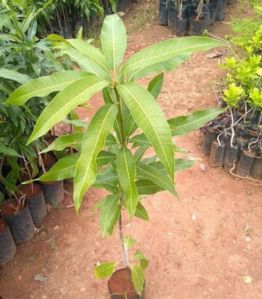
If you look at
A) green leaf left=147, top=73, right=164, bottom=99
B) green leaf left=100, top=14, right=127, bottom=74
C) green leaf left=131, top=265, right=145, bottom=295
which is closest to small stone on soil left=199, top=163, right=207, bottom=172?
green leaf left=131, top=265, right=145, bottom=295

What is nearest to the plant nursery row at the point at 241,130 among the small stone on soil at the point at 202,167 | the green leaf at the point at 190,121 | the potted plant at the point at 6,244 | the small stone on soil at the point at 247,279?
the small stone on soil at the point at 202,167

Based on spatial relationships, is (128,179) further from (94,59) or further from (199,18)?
(199,18)

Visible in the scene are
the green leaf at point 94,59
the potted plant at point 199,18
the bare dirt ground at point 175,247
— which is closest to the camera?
the green leaf at point 94,59

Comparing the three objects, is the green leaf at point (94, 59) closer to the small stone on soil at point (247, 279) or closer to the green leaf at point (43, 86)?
the green leaf at point (43, 86)

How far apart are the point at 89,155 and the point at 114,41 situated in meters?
0.50

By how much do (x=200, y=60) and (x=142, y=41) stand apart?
1.03m

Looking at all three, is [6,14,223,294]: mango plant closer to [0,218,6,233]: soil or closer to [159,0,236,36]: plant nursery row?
[0,218,6,233]: soil

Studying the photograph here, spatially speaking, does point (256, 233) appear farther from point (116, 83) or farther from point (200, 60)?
point (200, 60)

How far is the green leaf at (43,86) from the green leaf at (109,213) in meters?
0.72

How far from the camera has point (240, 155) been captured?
3.04 meters

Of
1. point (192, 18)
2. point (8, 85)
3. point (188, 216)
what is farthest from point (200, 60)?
point (8, 85)

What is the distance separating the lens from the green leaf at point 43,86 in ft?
3.94

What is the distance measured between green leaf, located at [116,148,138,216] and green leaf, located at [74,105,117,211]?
24 centimetres

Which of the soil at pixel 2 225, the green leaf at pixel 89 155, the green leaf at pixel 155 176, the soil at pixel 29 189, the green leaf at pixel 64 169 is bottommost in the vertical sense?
the soil at pixel 2 225
